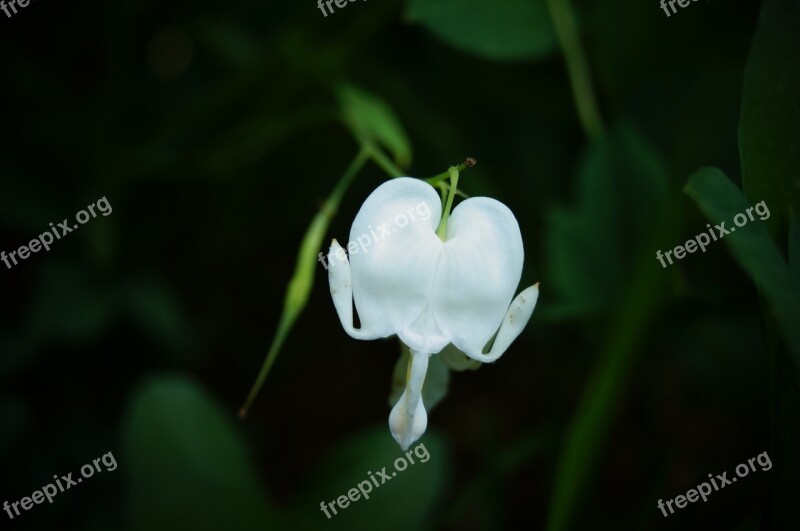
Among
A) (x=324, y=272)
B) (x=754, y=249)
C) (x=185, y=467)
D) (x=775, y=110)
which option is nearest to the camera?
(x=754, y=249)

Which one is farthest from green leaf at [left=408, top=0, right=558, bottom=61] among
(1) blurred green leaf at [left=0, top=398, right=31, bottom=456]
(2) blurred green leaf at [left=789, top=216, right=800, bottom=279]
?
(1) blurred green leaf at [left=0, top=398, right=31, bottom=456]

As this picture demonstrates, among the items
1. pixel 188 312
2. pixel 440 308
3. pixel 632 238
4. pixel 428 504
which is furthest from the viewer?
pixel 188 312

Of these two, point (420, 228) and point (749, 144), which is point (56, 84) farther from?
point (749, 144)

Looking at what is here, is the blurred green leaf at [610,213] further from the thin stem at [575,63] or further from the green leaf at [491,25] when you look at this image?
the green leaf at [491,25]

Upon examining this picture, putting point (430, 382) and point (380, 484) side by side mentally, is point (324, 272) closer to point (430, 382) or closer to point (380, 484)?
point (380, 484)

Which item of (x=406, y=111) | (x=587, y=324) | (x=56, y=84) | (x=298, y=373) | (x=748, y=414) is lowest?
(x=748, y=414)

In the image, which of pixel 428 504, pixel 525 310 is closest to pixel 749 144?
pixel 525 310

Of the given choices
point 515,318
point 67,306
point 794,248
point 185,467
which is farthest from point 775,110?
point 67,306
